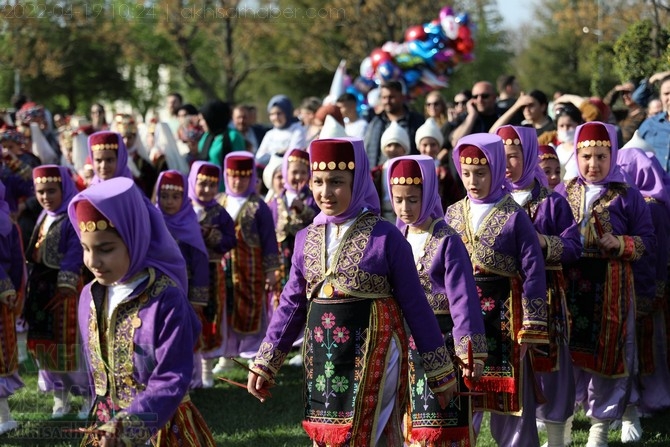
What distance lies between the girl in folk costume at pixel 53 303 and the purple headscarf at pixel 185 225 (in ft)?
2.47

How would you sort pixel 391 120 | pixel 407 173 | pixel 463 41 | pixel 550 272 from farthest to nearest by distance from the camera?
pixel 463 41 < pixel 391 120 < pixel 550 272 < pixel 407 173

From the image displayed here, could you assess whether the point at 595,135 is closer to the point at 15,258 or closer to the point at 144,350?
the point at 144,350

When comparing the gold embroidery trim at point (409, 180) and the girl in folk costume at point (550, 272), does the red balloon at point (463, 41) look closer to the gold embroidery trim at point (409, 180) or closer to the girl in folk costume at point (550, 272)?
the girl in folk costume at point (550, 272)

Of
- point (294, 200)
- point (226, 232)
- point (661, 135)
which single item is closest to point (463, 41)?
point (294, 200)

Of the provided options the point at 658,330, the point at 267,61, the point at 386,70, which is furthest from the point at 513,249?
the point at 267,61

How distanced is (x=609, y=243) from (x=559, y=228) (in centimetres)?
53

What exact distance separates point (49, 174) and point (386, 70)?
761cm

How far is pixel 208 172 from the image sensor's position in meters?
8.44

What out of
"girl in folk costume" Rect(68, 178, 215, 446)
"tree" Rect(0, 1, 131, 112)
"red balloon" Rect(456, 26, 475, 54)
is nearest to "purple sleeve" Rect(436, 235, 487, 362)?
"girl in folk costume" Rect(68, 178, 215, 446)

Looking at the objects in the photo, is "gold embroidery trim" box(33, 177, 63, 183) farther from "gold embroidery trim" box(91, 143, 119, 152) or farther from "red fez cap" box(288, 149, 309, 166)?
"red fez cap" box(288, 149, 309, 166)

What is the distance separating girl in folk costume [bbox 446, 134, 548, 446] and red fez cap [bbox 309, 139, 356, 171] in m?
1.31

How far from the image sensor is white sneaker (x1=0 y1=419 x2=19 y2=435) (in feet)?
23.0

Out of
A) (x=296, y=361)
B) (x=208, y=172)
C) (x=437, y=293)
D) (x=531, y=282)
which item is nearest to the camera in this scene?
(x=437, y=293)

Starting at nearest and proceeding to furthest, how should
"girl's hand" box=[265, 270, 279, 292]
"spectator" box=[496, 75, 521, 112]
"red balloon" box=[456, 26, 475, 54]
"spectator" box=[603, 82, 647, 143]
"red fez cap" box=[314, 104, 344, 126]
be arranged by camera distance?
"girl's hand" box=[265, 270, 279, 292]
"spectator" box=[603, 82, 647, 143]
"red fez cap" box=[314, 104, 344, 126]
"spectator" box=[496, 75, 521, 112]
"red balloon" box=[456, 26, 475, 54]
